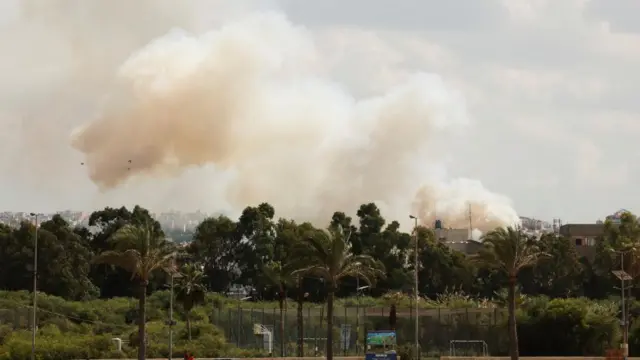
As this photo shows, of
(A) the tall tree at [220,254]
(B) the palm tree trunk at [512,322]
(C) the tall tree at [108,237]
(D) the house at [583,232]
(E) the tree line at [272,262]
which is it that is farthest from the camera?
(D) the house at [583,232]

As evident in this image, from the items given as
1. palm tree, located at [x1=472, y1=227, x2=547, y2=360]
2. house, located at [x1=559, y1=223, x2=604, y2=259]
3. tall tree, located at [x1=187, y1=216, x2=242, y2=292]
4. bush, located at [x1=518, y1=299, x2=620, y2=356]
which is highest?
house, located at [x1=559, y1=223, x2=604, y2=259]

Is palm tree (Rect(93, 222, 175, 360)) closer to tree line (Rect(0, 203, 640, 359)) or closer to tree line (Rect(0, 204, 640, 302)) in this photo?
tree line (Rect(0, 203, 640, 359))

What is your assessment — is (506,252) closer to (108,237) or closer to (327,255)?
(327,255)

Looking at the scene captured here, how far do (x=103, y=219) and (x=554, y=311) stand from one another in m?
72.5

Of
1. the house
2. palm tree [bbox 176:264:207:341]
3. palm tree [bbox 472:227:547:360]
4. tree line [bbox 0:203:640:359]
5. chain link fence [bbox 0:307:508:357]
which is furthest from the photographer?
the house

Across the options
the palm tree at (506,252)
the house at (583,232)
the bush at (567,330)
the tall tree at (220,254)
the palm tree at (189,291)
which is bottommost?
the bush at (567,330)

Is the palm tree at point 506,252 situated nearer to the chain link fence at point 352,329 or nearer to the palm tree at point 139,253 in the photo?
the palm tree at point 139,253

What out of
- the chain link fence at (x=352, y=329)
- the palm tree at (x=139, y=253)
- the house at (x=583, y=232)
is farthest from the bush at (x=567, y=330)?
the house at (x=583, y=232)

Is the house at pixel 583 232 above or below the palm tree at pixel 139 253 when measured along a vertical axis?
above

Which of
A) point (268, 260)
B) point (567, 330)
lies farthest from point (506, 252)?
point (268, 260)

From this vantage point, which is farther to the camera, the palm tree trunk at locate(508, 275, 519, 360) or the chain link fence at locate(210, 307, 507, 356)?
the chain link fence at locate(210, 307, 507, 356)

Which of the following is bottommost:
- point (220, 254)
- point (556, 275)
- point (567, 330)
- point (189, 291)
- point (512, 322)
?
point (567, 330)

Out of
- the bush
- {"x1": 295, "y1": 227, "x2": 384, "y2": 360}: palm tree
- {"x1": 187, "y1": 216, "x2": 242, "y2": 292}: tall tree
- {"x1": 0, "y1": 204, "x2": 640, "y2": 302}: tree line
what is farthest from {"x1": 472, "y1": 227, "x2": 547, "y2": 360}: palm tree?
{"x1": 187, "y1": 216, "x2": 242, "y2": 292}: tall tree

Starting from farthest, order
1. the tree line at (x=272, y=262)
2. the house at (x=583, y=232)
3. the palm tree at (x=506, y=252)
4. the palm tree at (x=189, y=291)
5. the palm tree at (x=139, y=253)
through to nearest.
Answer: the house at (x=583, y=232) < the tree line at (x=272, y=262) < the palm tree at (x=189, y=291) < the palm tree at (x=506, y=252) < the palm tree at (x=139, y=253)
